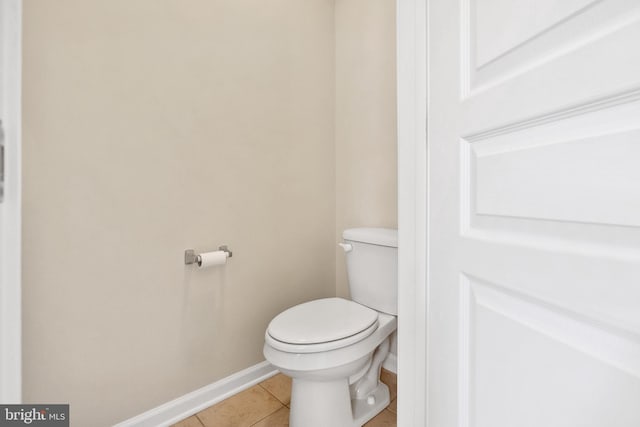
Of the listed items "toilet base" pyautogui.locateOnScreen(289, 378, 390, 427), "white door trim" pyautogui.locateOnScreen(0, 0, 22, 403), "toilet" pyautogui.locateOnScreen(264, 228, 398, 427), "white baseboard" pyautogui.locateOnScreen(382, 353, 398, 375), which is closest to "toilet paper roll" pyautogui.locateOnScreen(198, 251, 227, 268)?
"toilet" pyautogui.locateOnScreen(264, 228, 398, 427)

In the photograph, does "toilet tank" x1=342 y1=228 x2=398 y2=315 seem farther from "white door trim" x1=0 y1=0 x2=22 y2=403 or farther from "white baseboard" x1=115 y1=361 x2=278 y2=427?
"white door trim" x1=0 y1=0 x2=22 y2=403

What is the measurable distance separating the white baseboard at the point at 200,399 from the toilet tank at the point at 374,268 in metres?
0.63

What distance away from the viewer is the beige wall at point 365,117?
4.98 ft

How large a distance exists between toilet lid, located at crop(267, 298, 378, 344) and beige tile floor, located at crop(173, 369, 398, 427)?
45 cm

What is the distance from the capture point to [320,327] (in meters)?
1.11

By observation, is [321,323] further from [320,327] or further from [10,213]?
[10,213]
